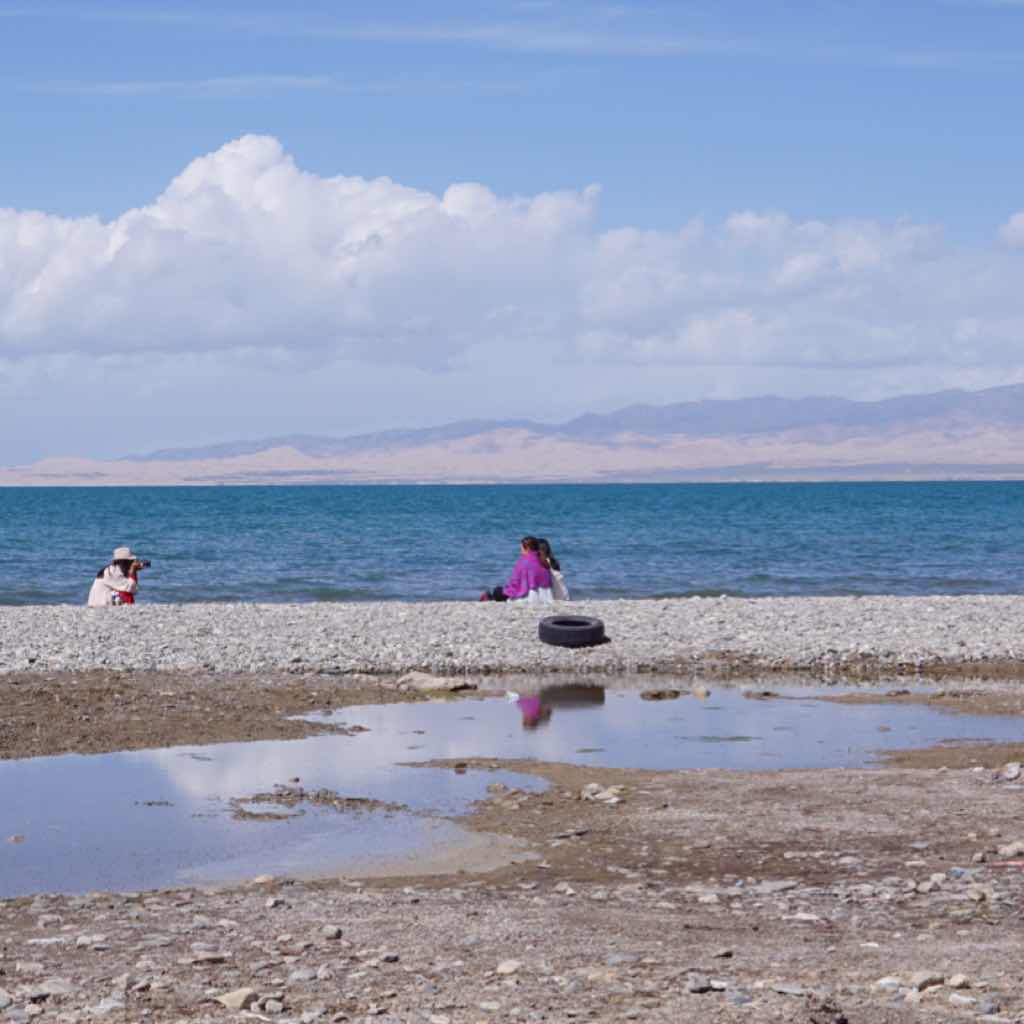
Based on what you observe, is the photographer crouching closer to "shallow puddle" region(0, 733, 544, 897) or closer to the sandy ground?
"shallow puddle" region(0, 733, 544, 897)

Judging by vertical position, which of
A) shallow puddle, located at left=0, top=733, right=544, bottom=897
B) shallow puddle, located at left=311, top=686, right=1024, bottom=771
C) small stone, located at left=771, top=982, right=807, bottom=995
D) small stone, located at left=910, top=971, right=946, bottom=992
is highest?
small stone, located at left=910, top=971, right=946, bottom=992

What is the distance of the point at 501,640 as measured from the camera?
26297mm

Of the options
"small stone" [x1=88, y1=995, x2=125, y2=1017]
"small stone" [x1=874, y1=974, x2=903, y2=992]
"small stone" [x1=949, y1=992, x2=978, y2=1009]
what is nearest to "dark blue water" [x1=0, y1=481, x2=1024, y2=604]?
"small stone" [x1=88, y1=995, x2=125, y2=1017]

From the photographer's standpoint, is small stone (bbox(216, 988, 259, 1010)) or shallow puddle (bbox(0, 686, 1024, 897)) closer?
small stone (bbox(216, 988, 259, 1010))

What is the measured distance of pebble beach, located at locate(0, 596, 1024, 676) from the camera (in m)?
24.4

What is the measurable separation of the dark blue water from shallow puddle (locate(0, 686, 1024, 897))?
83.3ft

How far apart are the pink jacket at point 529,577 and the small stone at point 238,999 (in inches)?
962

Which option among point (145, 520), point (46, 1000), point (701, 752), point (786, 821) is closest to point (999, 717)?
point (701, 752)

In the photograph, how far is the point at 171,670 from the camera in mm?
23516

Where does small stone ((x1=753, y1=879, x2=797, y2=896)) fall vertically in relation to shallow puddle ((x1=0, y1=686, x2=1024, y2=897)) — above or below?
above

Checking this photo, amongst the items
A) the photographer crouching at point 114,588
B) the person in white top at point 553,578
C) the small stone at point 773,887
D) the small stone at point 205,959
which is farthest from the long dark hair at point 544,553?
the small stone at point 205,959

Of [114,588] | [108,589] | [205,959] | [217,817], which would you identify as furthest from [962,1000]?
[108,589]

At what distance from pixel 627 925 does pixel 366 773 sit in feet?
22.0

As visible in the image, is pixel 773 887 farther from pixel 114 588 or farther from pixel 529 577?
pixel 114 588
